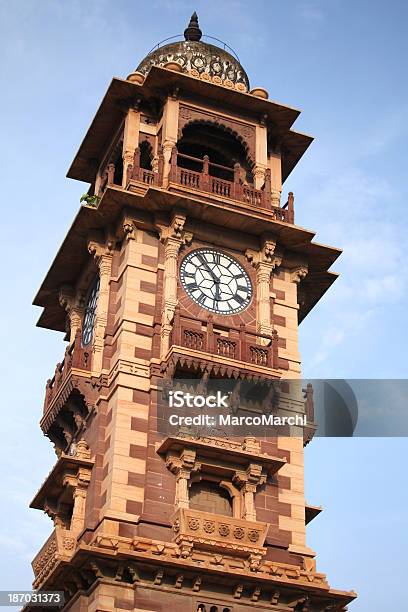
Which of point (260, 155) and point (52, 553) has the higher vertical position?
point (260, 155)

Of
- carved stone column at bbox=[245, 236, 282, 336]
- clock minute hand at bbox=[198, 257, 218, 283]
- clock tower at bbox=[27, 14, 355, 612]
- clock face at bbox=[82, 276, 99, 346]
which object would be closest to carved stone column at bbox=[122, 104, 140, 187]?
clock tower at bbox=[27, 14, 355, 612]

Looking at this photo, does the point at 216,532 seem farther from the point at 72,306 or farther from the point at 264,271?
the point at 72,306

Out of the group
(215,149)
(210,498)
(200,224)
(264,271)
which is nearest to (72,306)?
(200,224)

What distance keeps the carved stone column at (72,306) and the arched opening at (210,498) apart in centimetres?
808

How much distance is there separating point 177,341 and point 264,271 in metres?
4.84

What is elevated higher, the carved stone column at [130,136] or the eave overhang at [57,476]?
the carved stone column at [130,136]

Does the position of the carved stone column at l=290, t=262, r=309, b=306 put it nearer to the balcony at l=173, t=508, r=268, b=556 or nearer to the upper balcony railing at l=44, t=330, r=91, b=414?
the upper balcony railing at l=44, t=330, r=91, b=414

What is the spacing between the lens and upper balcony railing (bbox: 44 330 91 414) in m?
31.9

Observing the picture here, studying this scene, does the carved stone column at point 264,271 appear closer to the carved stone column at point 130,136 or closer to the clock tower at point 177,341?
the clock tower at point 177,341

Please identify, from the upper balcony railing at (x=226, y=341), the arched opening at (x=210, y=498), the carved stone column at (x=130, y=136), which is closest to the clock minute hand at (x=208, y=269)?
the upper balcony railing at (x=226, y=341)

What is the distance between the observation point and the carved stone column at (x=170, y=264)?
3094cm

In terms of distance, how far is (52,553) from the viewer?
1160 inches

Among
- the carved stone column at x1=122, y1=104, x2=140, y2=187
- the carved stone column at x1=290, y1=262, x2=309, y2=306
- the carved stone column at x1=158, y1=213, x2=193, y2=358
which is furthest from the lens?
the carved stone column at x1=122, y1=104, x2=140, y2=187

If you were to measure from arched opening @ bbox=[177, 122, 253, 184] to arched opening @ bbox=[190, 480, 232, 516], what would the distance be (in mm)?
11430
